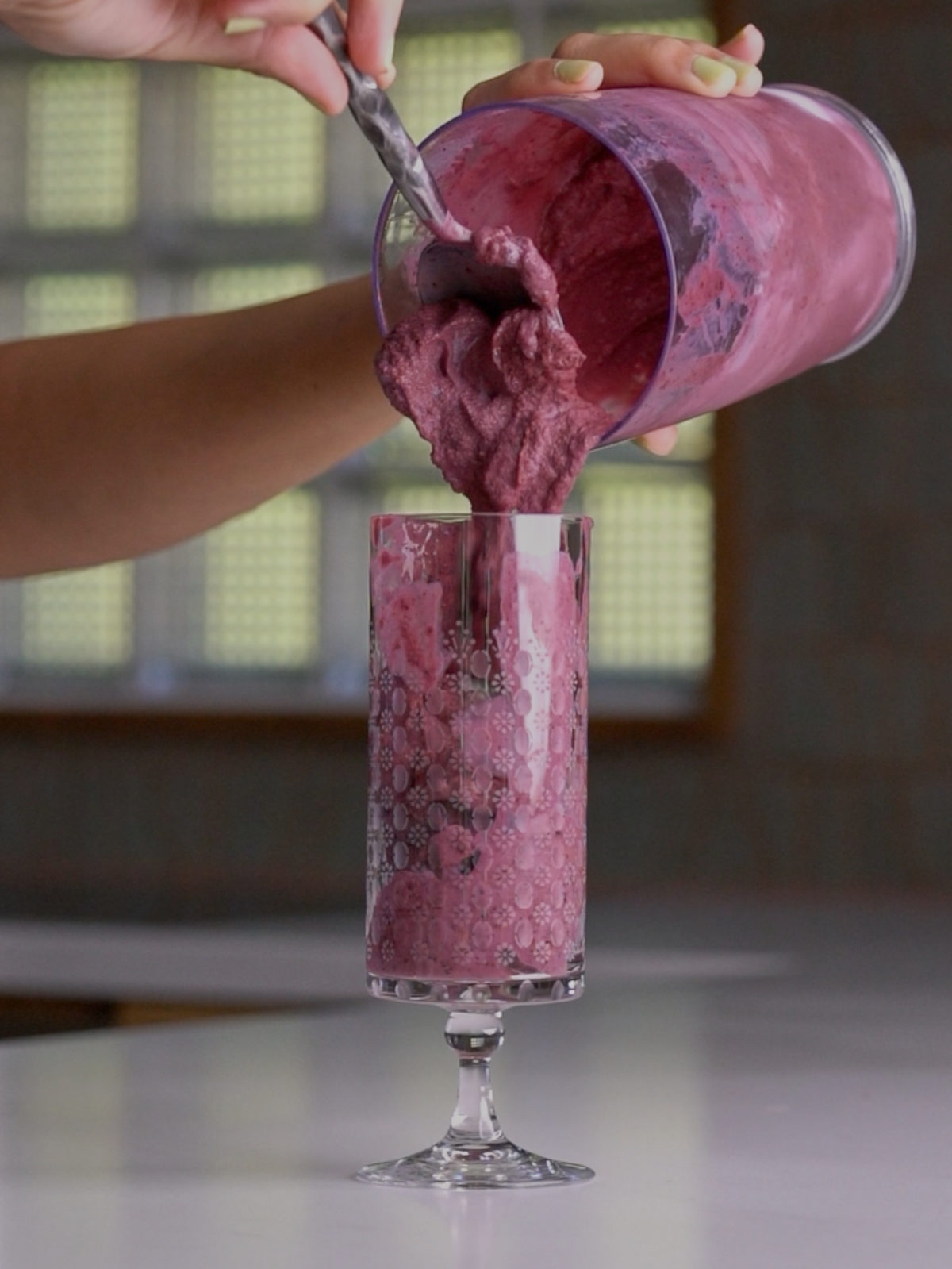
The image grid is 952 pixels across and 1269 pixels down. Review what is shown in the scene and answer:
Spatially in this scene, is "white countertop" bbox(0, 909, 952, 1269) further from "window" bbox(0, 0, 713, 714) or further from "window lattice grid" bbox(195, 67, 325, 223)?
"window lattice grid" bbox(195, 67, 325, 223)

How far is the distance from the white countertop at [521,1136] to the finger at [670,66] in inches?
20.4

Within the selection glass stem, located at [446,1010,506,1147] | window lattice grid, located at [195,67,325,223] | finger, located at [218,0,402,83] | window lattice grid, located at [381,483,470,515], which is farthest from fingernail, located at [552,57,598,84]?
window lattice grid, located at [195,67,325,223]

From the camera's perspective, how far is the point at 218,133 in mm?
5633

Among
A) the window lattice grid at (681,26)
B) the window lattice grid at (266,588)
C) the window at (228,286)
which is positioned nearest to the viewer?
the window lattice grid at (681,26)

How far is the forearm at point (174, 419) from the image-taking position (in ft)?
4.54

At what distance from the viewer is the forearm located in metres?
1.38

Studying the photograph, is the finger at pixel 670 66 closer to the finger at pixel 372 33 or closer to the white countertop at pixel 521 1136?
the finger at pixel 372 33

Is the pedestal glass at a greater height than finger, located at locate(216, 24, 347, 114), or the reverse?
finger, located at locate(216, 24, 347, 114)

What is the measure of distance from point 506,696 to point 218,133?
191 inches

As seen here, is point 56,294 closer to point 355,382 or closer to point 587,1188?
point 355,382

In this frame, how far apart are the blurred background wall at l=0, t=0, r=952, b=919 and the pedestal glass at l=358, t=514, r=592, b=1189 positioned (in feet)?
10.2

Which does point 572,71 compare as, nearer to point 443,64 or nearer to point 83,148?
point 443,64

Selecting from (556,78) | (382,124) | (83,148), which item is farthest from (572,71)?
(83,148)

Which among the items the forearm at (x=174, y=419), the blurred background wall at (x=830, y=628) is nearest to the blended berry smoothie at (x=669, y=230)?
the forearm at (x=174, y=419)
